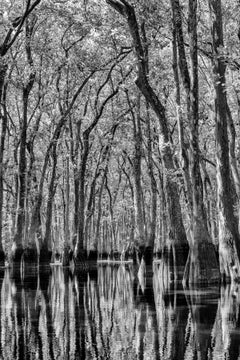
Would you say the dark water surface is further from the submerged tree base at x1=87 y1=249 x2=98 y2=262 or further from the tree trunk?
the submerged tree base at x1=87 y1=249 x2=98 y2=262

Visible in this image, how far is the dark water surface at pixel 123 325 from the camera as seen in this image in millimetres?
7273

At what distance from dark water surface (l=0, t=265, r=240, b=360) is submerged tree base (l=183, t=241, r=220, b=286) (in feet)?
1.64

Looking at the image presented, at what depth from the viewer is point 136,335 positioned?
333 inches

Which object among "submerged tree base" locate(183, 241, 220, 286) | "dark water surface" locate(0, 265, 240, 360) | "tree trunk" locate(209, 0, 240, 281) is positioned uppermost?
"tree trunk" locate(209, 0, 240, 281)

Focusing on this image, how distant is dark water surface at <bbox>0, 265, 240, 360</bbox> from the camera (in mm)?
7273

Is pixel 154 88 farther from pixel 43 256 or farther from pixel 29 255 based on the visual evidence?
pixel 43 256

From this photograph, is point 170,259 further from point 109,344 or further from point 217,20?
point 109,344

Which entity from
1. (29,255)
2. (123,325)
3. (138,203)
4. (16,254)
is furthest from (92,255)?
(123,325)

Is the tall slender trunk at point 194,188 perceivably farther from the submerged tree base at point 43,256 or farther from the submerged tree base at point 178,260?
the submerged tree base at point 43,256

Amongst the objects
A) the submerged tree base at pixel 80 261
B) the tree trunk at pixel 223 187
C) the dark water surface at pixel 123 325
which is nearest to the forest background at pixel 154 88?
the tree trunk at pixel 223 187

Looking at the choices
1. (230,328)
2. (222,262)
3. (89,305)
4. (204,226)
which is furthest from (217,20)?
(230,328)

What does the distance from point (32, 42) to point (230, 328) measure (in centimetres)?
1839

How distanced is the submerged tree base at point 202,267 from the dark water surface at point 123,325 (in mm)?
501

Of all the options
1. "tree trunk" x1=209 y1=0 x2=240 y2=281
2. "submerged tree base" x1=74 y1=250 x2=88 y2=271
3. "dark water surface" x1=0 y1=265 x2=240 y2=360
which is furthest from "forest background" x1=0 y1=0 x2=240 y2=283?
"dark water surface" x1=0 y1=265 x2=240 y2=360
